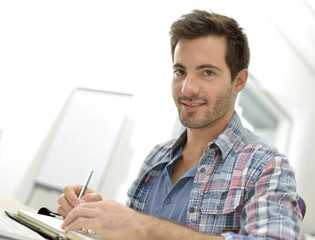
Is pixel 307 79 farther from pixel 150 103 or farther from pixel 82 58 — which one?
pixel 82 58

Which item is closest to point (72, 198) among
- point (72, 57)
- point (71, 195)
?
point (71, 195)

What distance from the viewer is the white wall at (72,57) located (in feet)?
8.75

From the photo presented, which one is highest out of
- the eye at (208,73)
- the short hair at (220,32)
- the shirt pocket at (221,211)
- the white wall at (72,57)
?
the white wall at (72,57)

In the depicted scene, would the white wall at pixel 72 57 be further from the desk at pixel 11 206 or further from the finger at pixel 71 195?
the finger at pixel 71 195

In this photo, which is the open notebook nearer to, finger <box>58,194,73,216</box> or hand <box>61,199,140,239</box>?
hand <box>61,199,140,239</box>

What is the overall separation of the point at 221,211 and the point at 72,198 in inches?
17.6

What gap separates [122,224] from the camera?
2.24 ft

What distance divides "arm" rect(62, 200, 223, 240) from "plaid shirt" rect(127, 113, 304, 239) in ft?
0.36

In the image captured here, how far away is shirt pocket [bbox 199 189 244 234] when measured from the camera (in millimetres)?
928

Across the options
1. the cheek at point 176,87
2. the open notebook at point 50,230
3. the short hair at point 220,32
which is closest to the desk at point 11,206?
the open notebook at point 50,230

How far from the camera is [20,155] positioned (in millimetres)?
2875

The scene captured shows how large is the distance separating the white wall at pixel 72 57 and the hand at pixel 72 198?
1.39 m

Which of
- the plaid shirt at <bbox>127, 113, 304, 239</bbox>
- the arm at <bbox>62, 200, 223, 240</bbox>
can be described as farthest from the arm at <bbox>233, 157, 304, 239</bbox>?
the arm at <bbox>62, 200, 223, 240</bbox>

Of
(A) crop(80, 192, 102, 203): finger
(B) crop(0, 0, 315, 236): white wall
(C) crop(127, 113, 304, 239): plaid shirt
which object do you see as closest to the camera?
(C) crop(127, 113, 304, 239): plaid shirt
